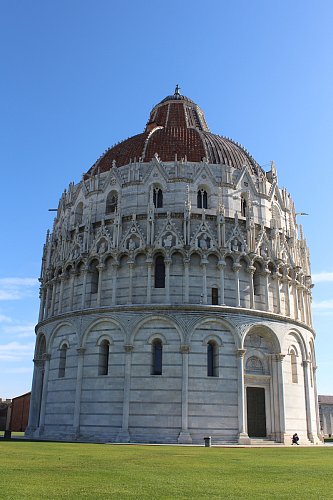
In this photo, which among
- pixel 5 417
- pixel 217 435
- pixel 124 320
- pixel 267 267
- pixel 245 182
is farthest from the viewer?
pixel 5 417

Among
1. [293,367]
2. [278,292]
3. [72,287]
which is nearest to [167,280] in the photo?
[72,287]

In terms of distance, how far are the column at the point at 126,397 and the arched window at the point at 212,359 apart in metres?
4.98

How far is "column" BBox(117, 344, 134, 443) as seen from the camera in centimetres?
3009

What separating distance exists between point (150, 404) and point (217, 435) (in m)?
4.47

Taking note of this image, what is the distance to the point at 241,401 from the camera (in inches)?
1225

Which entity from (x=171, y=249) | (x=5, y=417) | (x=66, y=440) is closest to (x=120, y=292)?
(x=171, y=249)

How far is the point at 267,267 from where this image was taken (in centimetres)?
3566

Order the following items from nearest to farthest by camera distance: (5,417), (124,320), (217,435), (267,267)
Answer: (217,435), (124,320), (267,267), (5,417)

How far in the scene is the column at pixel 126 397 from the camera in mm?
30094

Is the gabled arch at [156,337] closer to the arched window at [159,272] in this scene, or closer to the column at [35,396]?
the arched window at [159,272]

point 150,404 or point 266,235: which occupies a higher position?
point 266,235

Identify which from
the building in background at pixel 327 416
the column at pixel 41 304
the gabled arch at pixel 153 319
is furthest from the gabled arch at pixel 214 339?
the building in background at pixel 327 416

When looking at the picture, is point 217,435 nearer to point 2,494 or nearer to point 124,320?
point 124,320

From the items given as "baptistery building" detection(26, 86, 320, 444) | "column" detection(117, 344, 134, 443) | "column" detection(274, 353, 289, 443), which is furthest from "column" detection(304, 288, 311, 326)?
"column" detection(117, 344, 134, 443)
